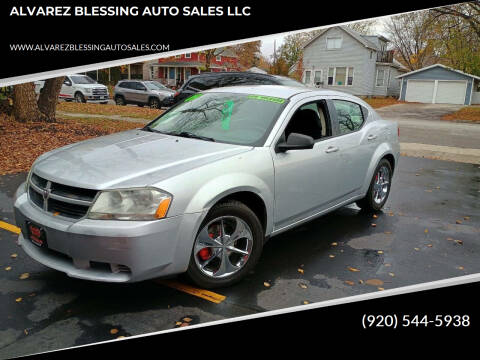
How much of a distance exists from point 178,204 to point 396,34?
62160mm

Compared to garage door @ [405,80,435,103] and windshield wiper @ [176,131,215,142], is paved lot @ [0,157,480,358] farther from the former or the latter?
garage door @ [405,80,435,103]

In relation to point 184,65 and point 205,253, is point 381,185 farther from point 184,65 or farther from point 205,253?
point 184,65

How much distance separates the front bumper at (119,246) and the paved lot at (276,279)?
324mm

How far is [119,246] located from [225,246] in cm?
98

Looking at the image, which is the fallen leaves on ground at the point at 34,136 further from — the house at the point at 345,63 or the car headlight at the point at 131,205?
the house at the point at 345,63

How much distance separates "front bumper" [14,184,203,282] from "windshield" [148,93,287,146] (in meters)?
1.18

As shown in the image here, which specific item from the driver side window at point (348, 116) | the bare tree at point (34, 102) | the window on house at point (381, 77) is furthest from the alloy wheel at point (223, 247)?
the window on house at point (381, 77)

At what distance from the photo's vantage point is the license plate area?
3.53 m

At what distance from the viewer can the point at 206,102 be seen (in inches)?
198

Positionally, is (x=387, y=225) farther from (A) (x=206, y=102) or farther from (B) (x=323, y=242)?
(A) (x=206, y=102)

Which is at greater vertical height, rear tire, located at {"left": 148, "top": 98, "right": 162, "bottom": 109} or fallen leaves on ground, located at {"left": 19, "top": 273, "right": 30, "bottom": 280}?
rear tire, located at {"left": 148, "top": 98, "right": 162, "bottom": 109}

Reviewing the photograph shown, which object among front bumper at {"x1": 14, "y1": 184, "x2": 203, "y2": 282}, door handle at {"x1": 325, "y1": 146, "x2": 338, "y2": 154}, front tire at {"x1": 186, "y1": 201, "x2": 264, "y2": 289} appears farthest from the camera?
door handle at {"x1": 325, "y1": 146, "x2": 338, "y2": 154}

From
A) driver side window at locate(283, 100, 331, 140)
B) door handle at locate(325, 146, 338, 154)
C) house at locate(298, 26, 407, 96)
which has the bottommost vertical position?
door handle at locate(325, 146, 338, 154)

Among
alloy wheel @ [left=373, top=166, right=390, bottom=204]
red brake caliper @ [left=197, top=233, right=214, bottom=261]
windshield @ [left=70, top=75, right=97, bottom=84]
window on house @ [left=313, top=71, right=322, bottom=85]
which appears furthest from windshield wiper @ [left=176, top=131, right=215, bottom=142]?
window on house @ [left=313, top=71, right=322, bottom=85]
